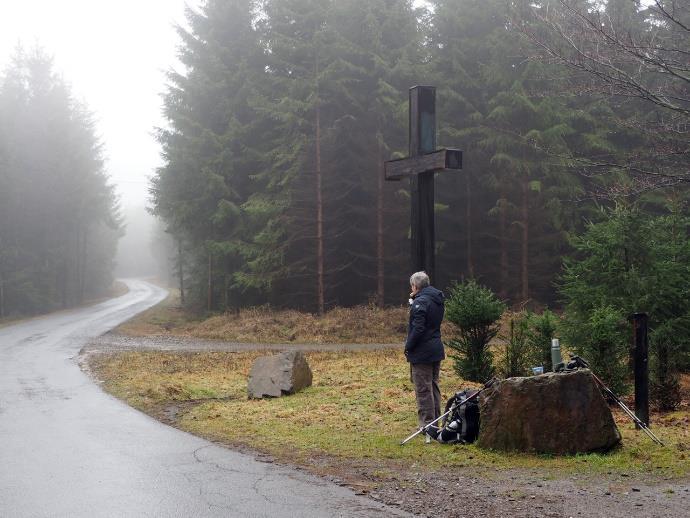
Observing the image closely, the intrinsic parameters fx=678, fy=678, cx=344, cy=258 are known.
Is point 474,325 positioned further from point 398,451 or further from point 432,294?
point 398,451

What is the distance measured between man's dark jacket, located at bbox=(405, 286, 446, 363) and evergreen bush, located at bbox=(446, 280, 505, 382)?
8.50ft

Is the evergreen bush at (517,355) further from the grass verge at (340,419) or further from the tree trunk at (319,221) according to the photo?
the tree trunk at (319,221)

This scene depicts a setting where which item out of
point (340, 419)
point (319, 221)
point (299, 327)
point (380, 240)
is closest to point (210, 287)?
point (319, 221)

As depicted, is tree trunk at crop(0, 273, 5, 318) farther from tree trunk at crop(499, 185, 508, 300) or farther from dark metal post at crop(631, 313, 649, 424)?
dark metal post at crop(631, 313, 649, 424)

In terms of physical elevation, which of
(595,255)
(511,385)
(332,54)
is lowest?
(511,385)

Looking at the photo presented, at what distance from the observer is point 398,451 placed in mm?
7395

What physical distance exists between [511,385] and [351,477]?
6.40 feet

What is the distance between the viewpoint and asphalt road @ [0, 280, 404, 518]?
5621 millimetres

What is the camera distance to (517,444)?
23.0 feet

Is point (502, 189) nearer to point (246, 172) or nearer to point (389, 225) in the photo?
point (389, 225)

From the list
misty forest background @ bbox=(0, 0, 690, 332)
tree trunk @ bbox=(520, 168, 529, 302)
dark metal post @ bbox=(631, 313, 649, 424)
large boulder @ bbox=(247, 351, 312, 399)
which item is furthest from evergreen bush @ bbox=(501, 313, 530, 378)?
tree trunk @ bbox=(520, 168, 529, 302)

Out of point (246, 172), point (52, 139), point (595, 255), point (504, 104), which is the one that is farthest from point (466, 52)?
point (52, 139)

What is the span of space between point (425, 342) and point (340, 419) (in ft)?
6.84

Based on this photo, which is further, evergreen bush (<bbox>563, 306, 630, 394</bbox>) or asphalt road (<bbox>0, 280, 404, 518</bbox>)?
evergreen bush (<bbox>563, 306, 630, 394</bbox>)
